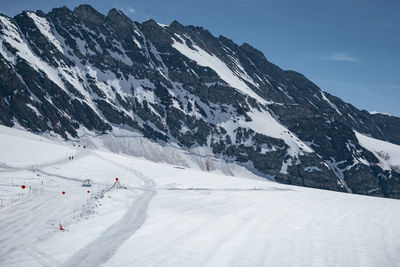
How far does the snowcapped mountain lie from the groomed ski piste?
349ft

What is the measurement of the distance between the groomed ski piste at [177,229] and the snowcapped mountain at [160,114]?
106 metres

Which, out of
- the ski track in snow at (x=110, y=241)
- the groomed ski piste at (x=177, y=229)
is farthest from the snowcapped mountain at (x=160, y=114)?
the ski track in snow at (x=110, y=241)

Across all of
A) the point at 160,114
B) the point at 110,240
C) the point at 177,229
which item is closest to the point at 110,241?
the point at 110,240

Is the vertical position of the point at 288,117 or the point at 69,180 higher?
the point at 288,117

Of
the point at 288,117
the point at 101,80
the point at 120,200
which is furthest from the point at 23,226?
the point at 288,117

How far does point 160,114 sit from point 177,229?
15669 centimetres

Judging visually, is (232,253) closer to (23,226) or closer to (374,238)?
(374,238)

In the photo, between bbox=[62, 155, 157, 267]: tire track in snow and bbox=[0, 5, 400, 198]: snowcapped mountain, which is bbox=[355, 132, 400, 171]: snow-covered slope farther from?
bbox=[62, 155, 157, 267]: tire track in snow

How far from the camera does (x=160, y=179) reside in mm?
46438

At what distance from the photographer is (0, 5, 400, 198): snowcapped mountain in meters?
137

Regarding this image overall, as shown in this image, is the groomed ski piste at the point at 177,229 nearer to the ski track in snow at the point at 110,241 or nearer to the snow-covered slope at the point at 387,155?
the ski track in snow at the point at 110,241

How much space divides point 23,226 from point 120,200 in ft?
31.5

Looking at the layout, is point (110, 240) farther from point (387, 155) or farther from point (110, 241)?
point (387, 155)

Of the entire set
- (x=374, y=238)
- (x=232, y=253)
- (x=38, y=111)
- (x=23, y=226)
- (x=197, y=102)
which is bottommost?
(x=23, y=226)
